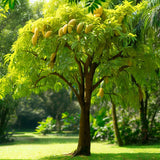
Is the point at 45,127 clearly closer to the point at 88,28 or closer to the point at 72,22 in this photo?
the point at 72,22

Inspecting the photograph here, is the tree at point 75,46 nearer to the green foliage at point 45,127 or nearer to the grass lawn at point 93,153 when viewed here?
the grass lawn at point 93,153

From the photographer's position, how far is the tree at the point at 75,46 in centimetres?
629

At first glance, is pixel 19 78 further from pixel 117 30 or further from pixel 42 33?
pixel 117 30

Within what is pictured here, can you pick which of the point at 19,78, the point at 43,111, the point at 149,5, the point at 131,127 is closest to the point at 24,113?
the point at 43,111

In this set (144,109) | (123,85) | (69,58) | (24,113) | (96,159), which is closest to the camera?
(69,58)

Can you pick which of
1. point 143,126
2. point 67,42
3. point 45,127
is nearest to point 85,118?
point 67,42

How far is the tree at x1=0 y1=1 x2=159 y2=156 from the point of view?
248 inches

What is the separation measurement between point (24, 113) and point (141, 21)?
26260mm

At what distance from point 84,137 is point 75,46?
328 cm

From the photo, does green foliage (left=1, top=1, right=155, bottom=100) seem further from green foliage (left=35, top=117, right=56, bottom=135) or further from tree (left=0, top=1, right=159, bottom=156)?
green foliage (left=35, top=117, right=56, bottom=135)

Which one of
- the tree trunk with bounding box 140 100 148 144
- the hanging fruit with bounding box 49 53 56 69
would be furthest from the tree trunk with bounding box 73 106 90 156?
the tree trunk with bounding box 140 100 148 144

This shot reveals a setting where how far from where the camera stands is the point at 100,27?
20.5 ft

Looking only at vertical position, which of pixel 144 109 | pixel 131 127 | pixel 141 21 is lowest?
pixel 131 127

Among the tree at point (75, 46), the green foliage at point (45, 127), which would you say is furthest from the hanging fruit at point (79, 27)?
the green foliage at point (45, 127)
